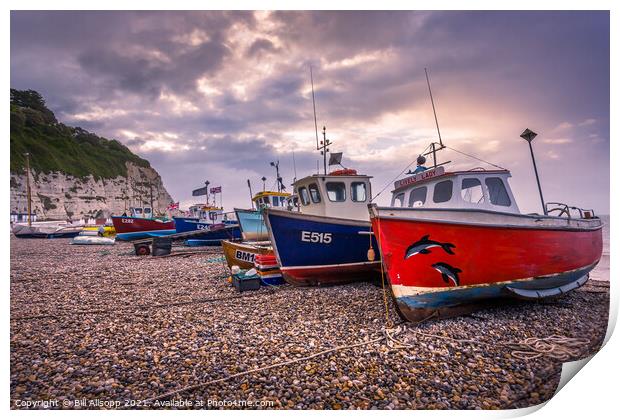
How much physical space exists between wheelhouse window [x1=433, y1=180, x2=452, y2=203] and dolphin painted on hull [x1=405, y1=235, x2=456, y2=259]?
1459 millimetres

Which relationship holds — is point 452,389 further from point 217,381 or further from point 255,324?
point 255,324

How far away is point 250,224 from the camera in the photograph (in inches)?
694

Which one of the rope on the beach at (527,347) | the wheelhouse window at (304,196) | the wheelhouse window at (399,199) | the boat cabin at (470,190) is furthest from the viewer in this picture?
the wheelhouse window at (304,196)

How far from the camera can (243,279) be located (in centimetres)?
746

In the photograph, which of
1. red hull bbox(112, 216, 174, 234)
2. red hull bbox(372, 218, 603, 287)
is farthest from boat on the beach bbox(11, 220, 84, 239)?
red hull bbox(372, 218, 603, 287)

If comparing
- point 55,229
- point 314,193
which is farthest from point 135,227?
point 314,193

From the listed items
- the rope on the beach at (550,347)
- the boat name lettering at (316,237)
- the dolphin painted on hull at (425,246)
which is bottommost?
the rope on the beach at (550,347)

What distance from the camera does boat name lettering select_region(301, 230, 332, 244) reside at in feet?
24.8

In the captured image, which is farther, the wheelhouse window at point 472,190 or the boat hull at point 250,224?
the boat hull at point 250,224

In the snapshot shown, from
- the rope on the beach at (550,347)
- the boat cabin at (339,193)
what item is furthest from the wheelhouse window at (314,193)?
the rope on the beach at (550,347)

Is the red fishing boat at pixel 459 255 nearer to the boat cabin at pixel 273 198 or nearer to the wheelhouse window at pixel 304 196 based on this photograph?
the wheelhouse window at pixel 304 196

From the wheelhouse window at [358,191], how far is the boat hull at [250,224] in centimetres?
903

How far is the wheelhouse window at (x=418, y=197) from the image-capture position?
21.1 feet

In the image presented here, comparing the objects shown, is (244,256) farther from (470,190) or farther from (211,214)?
(211,214)
